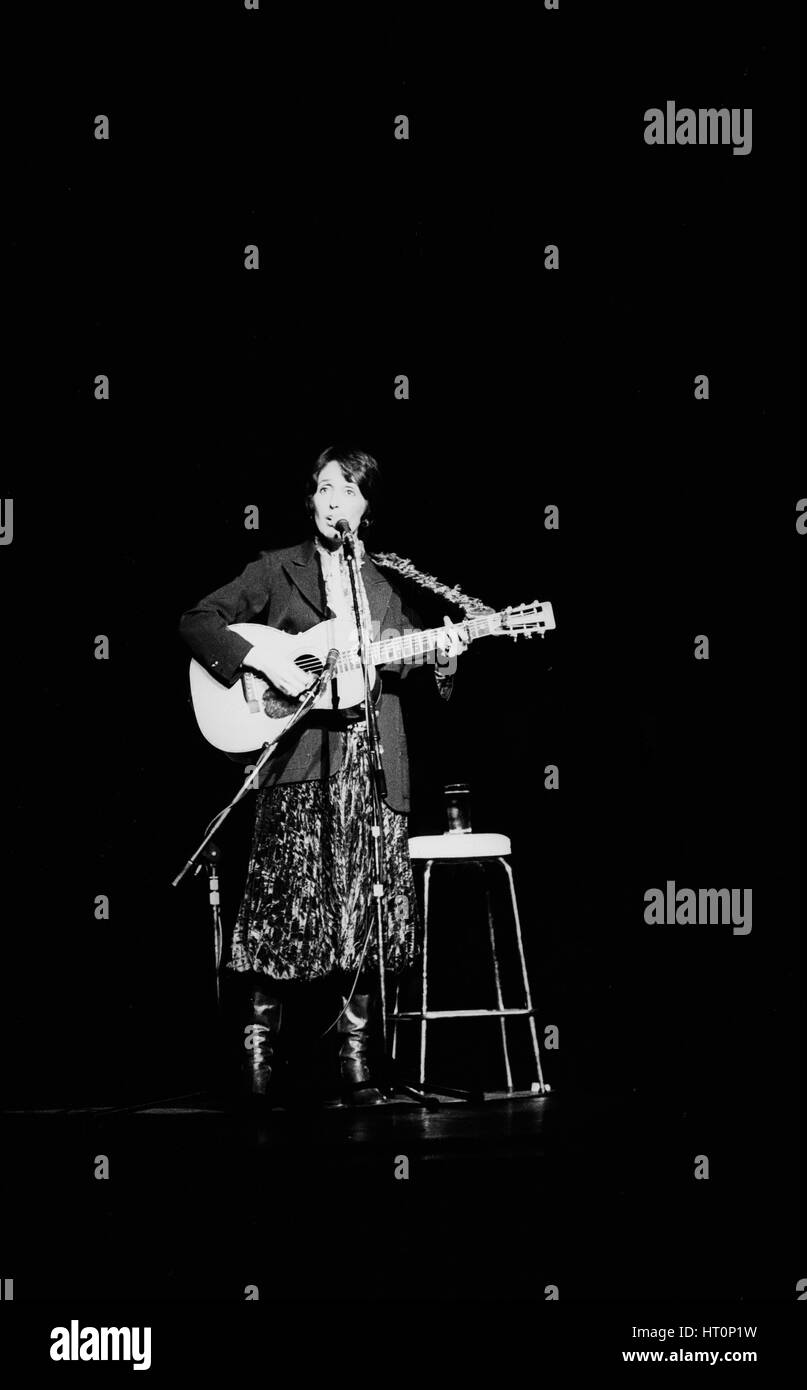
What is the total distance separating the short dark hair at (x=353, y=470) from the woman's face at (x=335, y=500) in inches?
0.4

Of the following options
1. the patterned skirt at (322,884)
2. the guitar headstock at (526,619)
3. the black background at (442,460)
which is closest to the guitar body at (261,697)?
the patterned skirt at (322,884)

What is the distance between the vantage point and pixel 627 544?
4121 mm

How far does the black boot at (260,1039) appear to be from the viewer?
3455 millimetres

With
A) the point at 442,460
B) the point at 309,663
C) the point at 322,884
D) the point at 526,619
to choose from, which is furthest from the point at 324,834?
the point at 442,460

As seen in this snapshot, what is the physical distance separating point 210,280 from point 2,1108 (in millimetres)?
2345

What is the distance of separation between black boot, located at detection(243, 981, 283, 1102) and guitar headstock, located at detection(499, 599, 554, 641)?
42.3 inches

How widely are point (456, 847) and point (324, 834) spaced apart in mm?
334

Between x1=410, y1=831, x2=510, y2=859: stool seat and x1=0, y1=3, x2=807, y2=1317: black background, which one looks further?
x1=0, y1=3, x2=807, y2=1317: black background

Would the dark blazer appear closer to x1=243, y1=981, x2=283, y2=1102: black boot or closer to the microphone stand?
the microphone stand

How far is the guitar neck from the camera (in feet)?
11.4

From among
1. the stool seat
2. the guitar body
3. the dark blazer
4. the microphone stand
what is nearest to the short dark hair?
the dark blazer
